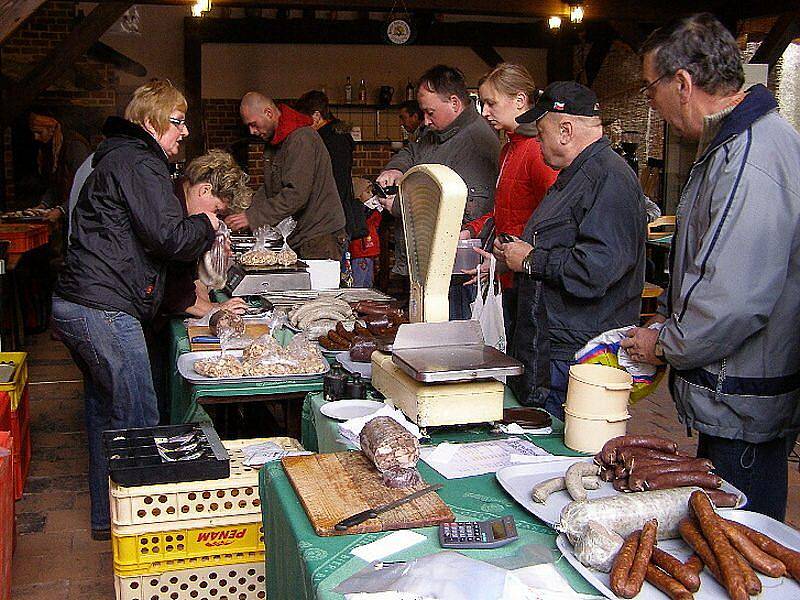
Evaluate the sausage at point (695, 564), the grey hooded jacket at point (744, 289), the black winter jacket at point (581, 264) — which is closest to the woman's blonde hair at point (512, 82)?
the black winter jacket at point (581, 264)

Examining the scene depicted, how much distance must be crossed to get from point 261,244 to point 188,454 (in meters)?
2.55

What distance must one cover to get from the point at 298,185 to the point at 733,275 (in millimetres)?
4131

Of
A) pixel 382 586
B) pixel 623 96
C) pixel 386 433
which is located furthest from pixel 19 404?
pixel 623 96

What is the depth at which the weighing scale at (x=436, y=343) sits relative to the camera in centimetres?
221

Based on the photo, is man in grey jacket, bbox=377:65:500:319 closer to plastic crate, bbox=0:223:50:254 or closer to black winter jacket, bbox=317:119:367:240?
black winter jacket, bbox=317:119:367:240

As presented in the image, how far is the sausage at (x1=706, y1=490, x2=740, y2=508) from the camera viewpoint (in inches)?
67.1

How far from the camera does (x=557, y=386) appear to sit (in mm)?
3111

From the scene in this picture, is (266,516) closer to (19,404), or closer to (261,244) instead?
(19,404)

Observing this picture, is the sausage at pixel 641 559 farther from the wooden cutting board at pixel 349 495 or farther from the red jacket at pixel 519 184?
the red jacket at pixel 519 184

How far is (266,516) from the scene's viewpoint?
7.02 ft

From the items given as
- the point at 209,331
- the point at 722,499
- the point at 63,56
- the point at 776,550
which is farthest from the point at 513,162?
the point at 63,56

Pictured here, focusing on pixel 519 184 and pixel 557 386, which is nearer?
pixel 557 386

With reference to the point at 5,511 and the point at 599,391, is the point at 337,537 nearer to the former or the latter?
the point at 599,391

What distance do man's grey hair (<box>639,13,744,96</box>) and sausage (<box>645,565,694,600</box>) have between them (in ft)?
4.48
